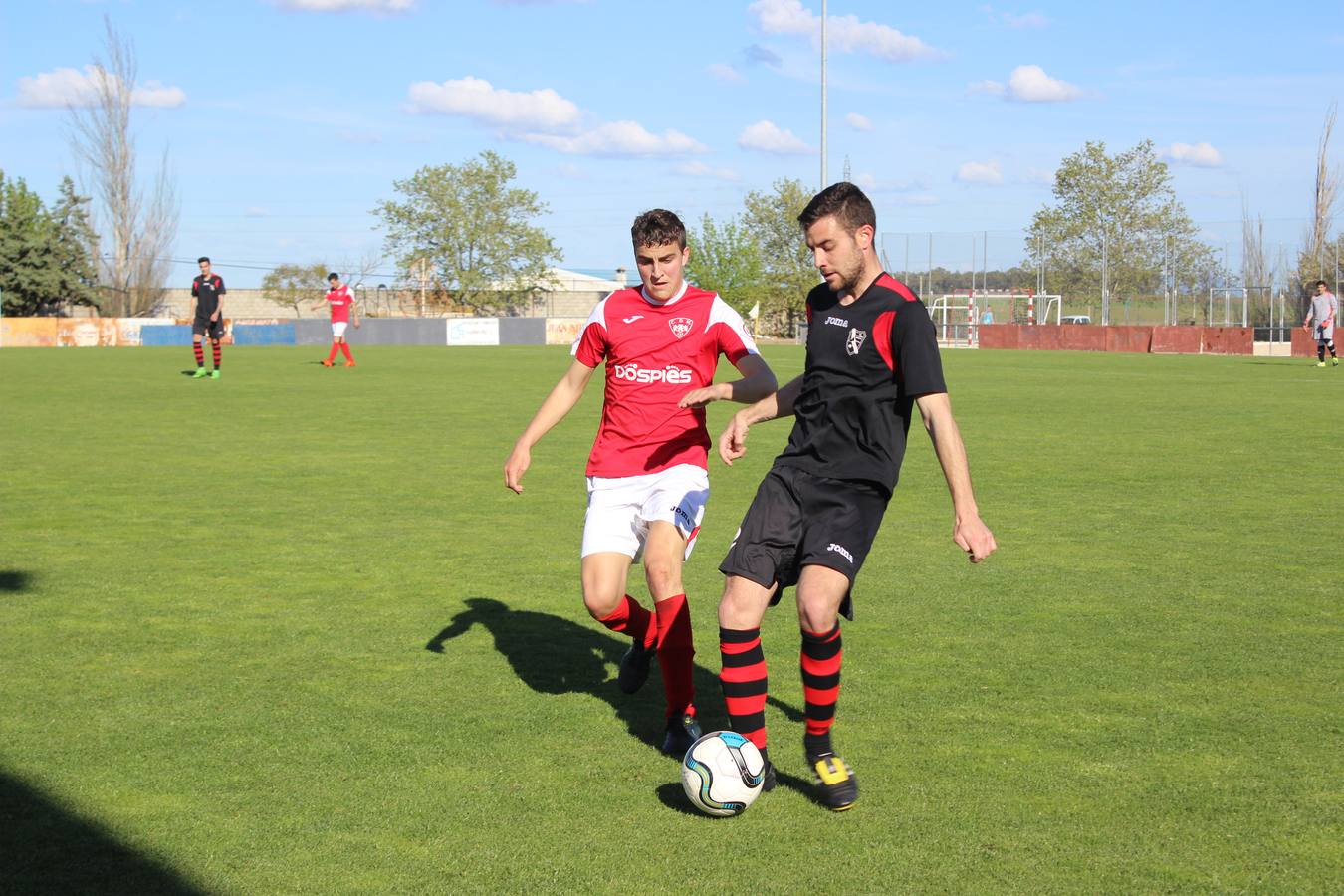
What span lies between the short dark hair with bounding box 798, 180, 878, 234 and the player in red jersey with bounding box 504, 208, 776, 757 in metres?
0.83

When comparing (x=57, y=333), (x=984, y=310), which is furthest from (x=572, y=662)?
(x=984, y=310)

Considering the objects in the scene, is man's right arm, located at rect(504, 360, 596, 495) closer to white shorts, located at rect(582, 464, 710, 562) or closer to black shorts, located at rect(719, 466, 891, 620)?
white shorts, located at rect(582, 464, 710, 562)

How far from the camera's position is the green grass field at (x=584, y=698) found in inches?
148

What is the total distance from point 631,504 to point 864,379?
3.95ft

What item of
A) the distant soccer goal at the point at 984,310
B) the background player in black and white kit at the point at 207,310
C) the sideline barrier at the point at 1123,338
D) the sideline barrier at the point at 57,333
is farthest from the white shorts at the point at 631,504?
the sideline barrier at the point at 57,333

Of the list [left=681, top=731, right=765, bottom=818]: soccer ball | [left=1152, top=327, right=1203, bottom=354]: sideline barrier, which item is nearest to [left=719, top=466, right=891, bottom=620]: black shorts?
[left=681, top=731, right=765, bottom=818]: soccer ball

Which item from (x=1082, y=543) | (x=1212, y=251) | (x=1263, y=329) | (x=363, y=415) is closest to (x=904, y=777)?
(x=1082, y=543)

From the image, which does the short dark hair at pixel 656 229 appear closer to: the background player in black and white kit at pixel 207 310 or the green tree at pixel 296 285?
the background player in black and white kit at pixel 207 310

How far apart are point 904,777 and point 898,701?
88 cm

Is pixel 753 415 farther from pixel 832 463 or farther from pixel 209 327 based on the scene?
pixel 209 327

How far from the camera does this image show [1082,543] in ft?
28.8

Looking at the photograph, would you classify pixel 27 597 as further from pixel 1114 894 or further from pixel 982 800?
pixel 1114 894

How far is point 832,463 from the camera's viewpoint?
4.52 metres

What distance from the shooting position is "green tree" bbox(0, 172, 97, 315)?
61.7 metres
